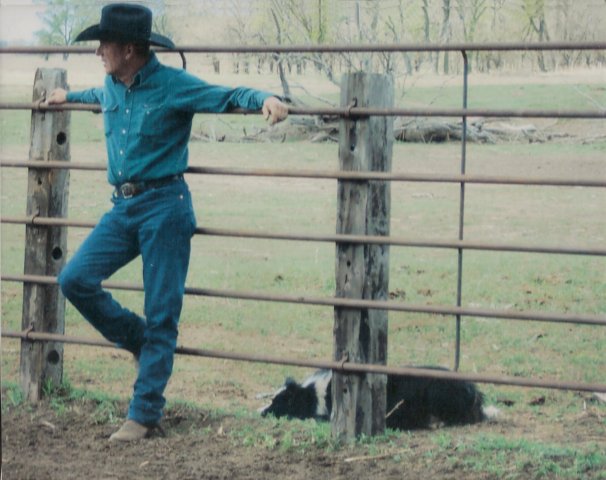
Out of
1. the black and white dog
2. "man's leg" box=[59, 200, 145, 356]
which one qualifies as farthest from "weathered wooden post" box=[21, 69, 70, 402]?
the black and white dog

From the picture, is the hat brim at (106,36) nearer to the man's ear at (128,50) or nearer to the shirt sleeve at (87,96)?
the man's ear at (128,50)

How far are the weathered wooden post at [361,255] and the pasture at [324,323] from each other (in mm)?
189

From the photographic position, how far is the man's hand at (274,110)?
4219mm

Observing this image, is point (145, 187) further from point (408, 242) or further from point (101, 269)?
point (408, 242)

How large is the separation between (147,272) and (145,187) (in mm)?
341

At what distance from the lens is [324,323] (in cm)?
935

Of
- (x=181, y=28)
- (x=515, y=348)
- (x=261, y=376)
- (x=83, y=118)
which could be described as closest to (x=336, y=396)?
(x=261, y=376)

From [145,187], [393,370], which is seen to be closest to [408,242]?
[393,370]

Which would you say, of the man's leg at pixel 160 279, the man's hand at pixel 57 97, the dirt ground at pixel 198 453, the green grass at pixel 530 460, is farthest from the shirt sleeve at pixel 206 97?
the green grass at pixel 530 460

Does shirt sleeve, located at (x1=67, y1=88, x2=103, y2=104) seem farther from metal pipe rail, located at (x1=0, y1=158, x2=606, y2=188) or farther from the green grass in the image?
the green grass

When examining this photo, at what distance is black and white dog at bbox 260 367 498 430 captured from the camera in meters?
5.51

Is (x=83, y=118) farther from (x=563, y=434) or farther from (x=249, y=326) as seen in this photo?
(x=563, y=434)

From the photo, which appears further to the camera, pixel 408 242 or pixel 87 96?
pixel 87 96

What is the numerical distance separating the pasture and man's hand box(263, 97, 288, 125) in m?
1.30
